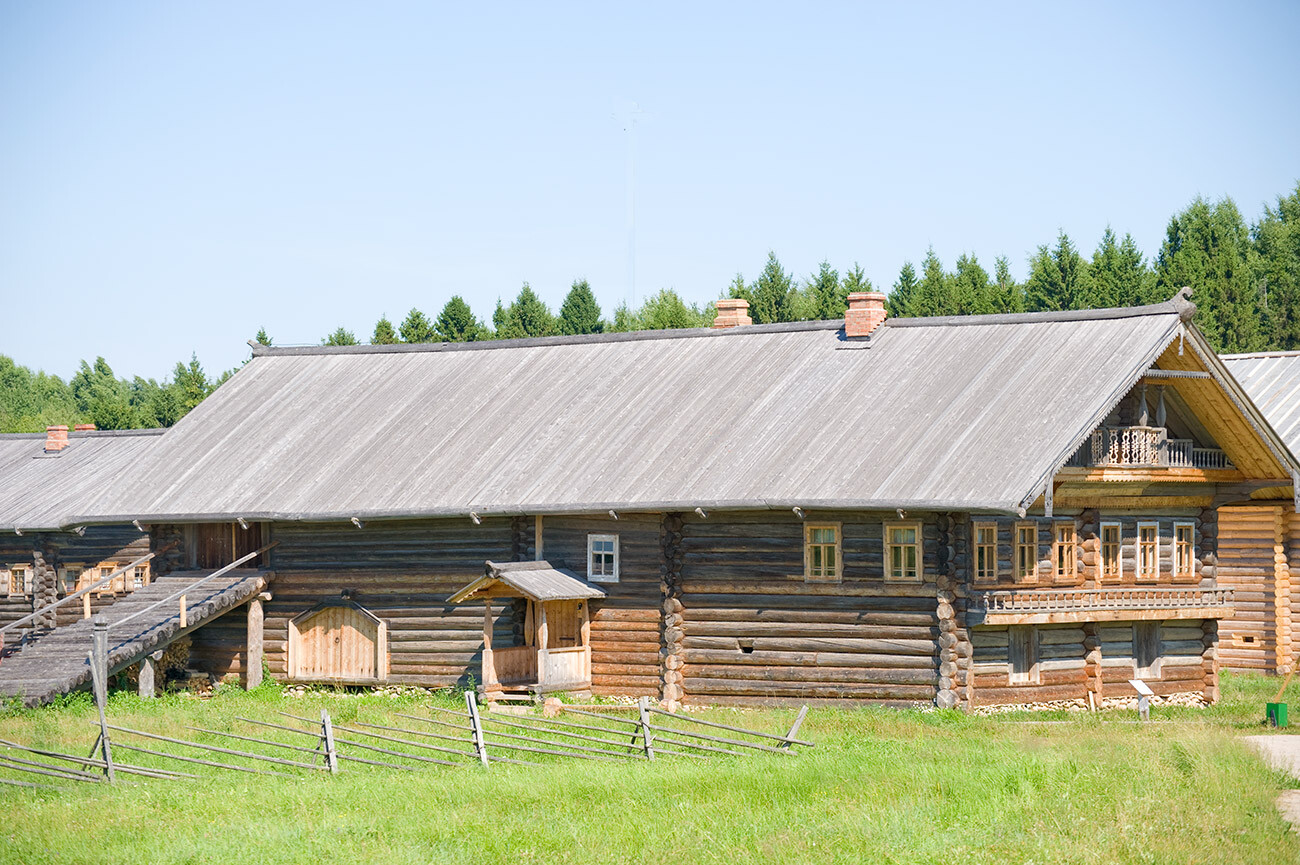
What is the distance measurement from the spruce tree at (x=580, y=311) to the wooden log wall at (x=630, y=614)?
4751 centimetres

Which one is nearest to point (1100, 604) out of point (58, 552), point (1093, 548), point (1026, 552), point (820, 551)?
point (1093, 548)

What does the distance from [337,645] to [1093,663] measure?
1564cm

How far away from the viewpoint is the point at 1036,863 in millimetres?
18859

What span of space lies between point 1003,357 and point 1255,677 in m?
10.7

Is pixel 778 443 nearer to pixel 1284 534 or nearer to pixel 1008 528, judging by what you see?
pixel 1008 528

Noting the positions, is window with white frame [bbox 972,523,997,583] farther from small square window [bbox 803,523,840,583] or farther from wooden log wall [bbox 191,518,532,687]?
wooden log wall [bbox 191,518,532,687]

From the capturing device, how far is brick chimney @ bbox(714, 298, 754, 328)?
41844 mm

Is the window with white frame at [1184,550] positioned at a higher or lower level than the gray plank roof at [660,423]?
lower

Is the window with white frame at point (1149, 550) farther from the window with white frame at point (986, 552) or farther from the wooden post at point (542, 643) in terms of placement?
the wooden post at point (542, 643)

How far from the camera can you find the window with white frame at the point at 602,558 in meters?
34.6

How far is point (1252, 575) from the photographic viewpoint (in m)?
40.7

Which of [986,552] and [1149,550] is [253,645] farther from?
[1149,550]

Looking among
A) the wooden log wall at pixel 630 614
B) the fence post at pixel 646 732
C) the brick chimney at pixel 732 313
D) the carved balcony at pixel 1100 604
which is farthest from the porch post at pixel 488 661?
the brick chimney at pixel 732 313

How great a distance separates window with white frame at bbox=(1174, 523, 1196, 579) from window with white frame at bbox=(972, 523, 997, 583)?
5249 mm
